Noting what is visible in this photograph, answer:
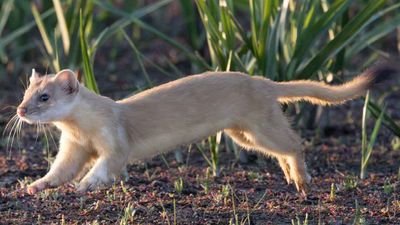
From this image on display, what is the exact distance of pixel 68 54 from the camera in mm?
7188

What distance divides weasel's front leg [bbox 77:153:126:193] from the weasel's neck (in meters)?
0.18

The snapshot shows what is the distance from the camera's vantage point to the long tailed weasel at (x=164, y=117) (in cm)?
494

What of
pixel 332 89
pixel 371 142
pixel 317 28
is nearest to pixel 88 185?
pixel 332 89

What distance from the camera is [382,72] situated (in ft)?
17.6

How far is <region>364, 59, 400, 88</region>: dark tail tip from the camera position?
5379 millimetres

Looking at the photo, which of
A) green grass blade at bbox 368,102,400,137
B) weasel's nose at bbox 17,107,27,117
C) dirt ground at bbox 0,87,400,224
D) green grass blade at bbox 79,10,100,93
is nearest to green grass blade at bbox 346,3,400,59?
green grass blade at bbox 368,102,400,137

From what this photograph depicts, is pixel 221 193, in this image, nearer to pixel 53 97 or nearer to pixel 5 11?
pixel 53 97

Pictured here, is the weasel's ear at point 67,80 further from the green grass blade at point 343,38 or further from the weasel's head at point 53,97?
the green grass blade at point 343,38

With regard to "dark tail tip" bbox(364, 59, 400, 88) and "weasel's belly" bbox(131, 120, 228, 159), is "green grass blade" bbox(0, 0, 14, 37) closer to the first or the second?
"weasel's belly" bbox(131, 120, 228, 159)

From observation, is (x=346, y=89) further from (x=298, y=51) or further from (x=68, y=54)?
(x=68, y=54)

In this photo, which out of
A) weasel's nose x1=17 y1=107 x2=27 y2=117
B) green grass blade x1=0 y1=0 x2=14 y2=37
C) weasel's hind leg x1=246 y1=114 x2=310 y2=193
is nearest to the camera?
weasel's nose x1=17 y1=107 x2=27 y2=117

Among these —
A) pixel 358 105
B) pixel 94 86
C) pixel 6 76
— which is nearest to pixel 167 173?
pixel 94 86

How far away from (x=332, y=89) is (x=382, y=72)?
0.98 ft

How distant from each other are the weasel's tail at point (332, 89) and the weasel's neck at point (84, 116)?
1.04 m
